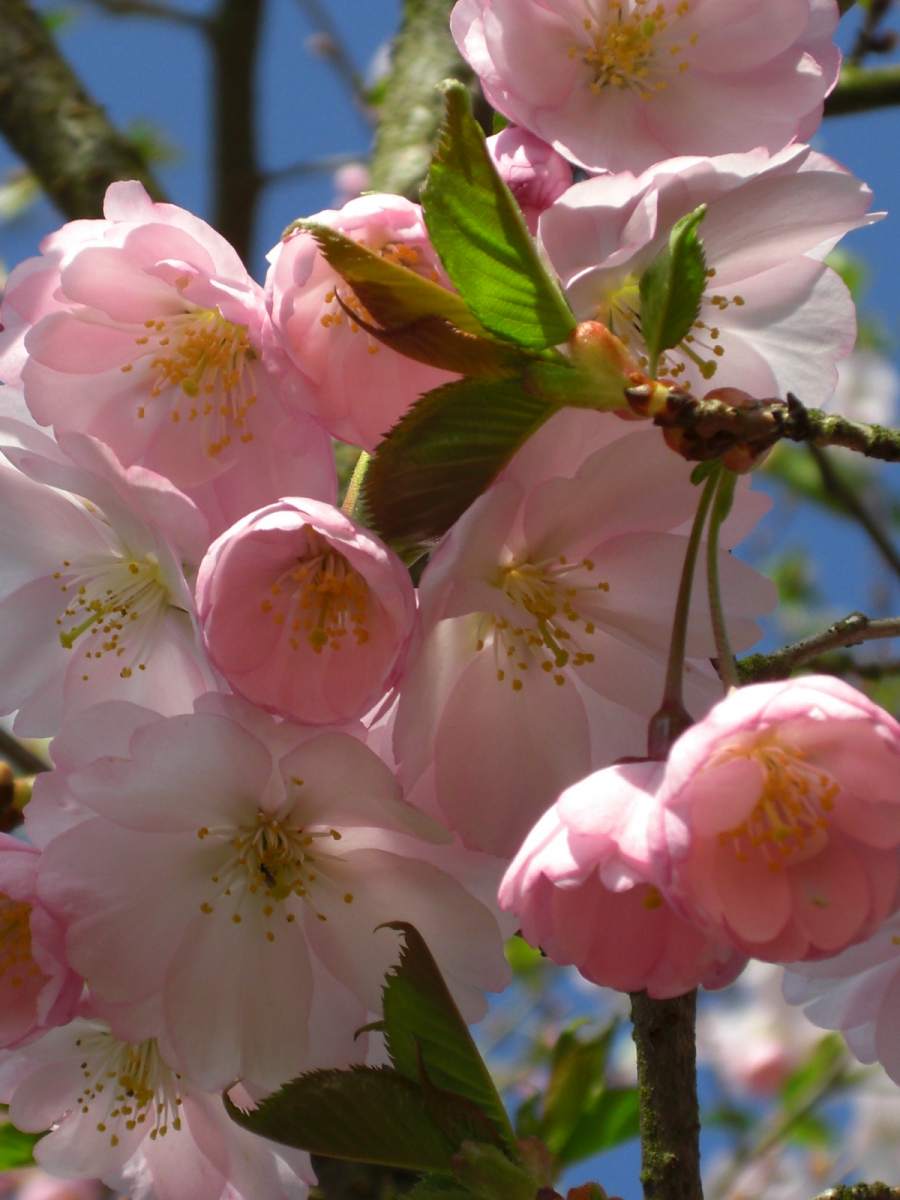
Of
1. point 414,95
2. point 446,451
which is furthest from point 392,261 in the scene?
point 414,95

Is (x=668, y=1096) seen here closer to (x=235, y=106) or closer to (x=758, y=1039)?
(x=235, y=106)

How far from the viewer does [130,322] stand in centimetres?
110

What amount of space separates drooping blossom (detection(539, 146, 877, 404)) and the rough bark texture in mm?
444

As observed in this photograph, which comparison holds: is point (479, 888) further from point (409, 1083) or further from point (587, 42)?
point (587, 42)

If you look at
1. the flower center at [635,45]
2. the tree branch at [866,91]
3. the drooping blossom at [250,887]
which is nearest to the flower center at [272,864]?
the drooping blossom at [250,887]

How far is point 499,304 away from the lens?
0.85 meters

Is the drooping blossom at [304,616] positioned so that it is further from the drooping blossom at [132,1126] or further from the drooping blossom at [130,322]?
the drooping blossom at [132,1126]

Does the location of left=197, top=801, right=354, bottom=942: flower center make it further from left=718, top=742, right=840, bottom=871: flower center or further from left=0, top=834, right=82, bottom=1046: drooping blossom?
left=718, top=742, right=840, bottom=871: flower center

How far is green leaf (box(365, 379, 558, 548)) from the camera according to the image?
861 mm

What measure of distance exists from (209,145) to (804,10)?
6.15ft

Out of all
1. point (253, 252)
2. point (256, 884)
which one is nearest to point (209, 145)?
point (253, 252)

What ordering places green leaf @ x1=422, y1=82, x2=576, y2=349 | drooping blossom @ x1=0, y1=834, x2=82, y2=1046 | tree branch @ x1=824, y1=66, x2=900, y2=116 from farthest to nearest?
tree branch @ x1=824, y1=66, x2=900, y2=116 → drooping blossom @ x1=0, y1=834, x2=82, y2=1046 → green leaf @ x1=422, y1=82, x2=576, y2=349

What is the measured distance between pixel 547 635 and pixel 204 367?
329 millimetres

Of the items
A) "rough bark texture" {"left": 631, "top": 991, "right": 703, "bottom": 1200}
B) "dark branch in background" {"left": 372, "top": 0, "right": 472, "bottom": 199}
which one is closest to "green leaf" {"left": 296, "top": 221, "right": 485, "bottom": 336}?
"rough bark texture" {"left": 631, "top": 991, "right": 703, "bottom": 1200}
